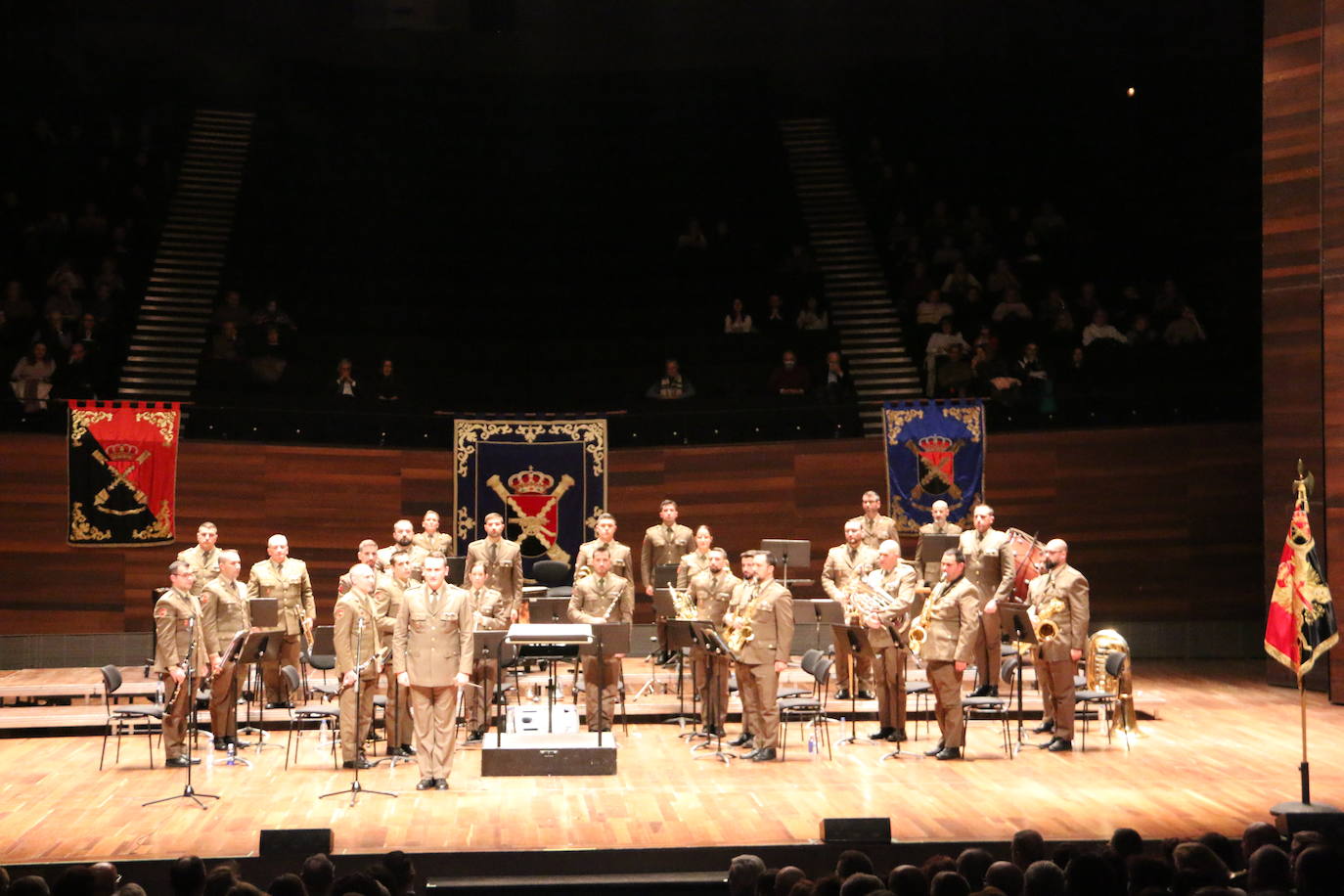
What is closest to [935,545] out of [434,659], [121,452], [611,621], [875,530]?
[875,530]

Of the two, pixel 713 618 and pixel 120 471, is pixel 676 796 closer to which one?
pixel 713 618

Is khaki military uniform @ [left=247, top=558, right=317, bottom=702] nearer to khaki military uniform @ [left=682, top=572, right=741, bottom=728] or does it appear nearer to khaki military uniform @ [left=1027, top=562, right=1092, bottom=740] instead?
khaki military uniform @ [left=682, top=572, right=741, bottom=728]

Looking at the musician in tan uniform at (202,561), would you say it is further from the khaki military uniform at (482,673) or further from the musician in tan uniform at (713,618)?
the musician in tan uniform at (713,618)

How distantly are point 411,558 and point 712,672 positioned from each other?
3.66 metres

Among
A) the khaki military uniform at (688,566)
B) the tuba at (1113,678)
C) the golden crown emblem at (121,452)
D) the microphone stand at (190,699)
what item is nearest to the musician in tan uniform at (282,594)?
the microphone stand at (190,699)

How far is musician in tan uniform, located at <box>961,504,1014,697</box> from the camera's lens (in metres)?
14.2

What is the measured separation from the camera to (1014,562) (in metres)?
14.6

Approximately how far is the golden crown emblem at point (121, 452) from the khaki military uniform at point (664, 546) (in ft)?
18.8

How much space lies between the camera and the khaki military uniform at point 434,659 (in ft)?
35.5

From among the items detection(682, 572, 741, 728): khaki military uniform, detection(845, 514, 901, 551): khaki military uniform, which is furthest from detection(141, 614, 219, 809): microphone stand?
detection(845, 514, 901, 551): khaki military uniform

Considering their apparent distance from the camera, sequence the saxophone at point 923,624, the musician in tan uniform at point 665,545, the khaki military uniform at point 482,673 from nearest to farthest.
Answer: the saxophone at point 923,624 < the khaki military uniform at point 482,673 < the musician in tan uniform at point 665,545

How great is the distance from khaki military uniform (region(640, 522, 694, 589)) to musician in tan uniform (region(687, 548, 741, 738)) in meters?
2.10

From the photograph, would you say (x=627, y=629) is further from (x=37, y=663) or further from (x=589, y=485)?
(x=37, y=663)

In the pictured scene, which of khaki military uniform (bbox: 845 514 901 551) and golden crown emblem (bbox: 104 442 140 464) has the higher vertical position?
golden crown emblem (bbox: 104 442 140 464)
